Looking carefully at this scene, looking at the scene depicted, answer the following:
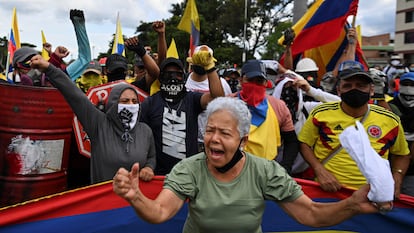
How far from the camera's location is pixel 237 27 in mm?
38156

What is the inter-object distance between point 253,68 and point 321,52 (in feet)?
9.36

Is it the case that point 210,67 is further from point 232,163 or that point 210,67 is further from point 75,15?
point 75,15

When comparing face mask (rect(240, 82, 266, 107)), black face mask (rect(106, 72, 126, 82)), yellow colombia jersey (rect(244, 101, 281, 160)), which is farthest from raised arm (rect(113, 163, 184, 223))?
black face mask (rect(106, 72, 126, 82))

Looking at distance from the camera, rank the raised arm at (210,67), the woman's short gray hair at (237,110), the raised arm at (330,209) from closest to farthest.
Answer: the raised arm at (330,209) → the woman's short gray hair at (237,110) → the raised arm at (210,67)

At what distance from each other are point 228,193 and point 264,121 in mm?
1235

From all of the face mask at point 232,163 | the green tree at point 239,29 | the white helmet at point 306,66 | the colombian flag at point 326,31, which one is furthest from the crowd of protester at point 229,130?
the green tree at point 239,29

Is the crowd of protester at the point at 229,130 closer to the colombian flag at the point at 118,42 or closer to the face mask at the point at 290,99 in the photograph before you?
the face mask at the point at 290,99

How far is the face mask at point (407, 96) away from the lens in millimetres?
3908

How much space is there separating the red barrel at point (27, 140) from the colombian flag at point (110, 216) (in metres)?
0.80

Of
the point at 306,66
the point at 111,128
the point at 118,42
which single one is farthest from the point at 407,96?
the point at 118,42

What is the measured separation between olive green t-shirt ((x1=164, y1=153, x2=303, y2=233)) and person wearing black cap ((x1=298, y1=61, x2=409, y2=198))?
33.8 inches

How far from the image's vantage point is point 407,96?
394cm

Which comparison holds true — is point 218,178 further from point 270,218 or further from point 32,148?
point 32,148

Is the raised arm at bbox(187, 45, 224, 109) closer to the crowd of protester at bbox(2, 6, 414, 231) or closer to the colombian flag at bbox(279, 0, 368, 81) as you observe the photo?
the crowd of protester at bbox(2, 6, 414, 231)
